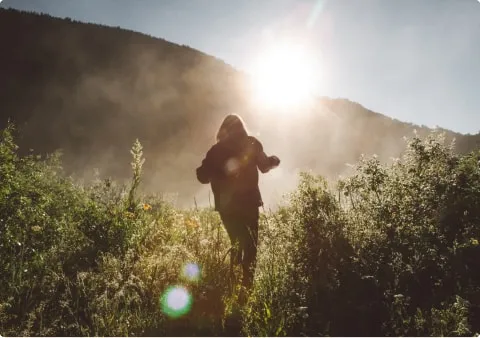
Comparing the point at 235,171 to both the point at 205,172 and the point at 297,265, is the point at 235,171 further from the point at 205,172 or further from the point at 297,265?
the point at 297,265

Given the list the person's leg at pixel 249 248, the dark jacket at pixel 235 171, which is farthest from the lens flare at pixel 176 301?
the dark jacket at pixel 235 171

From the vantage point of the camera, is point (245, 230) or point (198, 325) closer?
point (198, 325)

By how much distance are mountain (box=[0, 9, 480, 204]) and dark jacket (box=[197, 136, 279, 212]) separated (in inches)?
760

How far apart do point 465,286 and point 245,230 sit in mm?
2251

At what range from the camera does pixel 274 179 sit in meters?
19.8

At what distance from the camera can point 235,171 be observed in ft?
13.5

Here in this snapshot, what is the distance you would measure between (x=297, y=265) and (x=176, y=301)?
128cm

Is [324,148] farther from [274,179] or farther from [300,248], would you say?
[300,248]

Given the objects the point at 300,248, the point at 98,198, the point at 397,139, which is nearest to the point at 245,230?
the point at 300,248

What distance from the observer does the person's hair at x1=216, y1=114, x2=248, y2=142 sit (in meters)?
4.29

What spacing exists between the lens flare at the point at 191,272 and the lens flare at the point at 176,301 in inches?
5.6

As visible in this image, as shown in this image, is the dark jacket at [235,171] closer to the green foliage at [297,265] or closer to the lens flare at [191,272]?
the green foliage at [297,265]

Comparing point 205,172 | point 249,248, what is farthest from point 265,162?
point 249,248

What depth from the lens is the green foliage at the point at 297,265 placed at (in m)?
2.87
